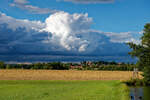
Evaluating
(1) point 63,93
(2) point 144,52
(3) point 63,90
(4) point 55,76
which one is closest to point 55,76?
(4) point 55,76

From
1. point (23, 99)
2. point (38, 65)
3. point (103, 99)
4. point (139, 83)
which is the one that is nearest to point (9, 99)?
point (23, 99)

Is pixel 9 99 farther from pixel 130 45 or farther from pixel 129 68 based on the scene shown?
pixel 129 68

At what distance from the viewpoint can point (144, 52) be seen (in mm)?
55281

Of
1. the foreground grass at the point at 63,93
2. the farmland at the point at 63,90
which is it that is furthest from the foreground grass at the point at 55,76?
the foreground grass at the point at 63,93

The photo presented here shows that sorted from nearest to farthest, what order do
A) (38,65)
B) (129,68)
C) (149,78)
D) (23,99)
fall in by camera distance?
1. (23,99)
2. (149,78)
3. (129,68)
4. (38,65)

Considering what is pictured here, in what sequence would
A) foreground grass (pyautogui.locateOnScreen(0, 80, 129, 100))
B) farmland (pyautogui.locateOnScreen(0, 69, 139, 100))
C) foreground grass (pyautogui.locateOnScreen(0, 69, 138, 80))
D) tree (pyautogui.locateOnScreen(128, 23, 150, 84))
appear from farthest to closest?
foreground grass (pyautogui.locateOnScreen(0, 69, 138, 80)), tree (pyautogui.locateOnScreen(128, 23, 150, 84)), farmland (pyautogui.locateOnScreen(0, 69, 139, 100)), foreground grass (pyautogui.locateOnScreen(0, 80, 129, 100))

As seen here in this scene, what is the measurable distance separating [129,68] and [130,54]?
176 ft

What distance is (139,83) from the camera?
5466 centimetres

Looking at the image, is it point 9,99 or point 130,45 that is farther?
point 130,45

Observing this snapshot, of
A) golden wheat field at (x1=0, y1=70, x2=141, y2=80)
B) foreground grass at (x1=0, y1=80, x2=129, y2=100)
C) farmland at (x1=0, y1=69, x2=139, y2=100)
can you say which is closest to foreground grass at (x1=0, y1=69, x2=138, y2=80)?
golden wheat field at (x1=0, y1=70, x2=141, y2=80)

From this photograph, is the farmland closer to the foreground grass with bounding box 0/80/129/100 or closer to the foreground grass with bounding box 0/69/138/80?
the foreground grass with bounding box 0/80/129/100

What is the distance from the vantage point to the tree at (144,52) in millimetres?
54312

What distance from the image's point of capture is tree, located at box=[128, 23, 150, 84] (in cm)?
5431

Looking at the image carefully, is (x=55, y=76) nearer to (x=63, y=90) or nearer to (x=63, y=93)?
(x=63, y=90)
